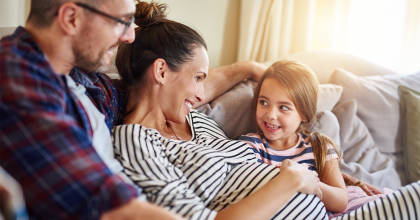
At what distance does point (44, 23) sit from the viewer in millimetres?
839

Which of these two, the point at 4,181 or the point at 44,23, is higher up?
the point at 44,23

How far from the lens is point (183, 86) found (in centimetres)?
121

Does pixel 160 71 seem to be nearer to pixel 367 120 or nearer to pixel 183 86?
pixel 183 86

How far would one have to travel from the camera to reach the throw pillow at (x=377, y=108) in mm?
1744

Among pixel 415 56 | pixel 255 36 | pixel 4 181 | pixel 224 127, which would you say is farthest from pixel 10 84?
pixel 415 56

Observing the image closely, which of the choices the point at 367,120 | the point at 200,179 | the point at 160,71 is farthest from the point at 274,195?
the point at 367,120

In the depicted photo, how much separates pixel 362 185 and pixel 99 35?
1.24 m

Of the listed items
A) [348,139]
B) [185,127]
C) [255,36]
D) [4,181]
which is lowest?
[348,139]

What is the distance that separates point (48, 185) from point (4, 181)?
11 centimetres

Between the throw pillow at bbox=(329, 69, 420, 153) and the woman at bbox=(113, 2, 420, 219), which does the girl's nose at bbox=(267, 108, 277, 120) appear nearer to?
the woman at bbox=(113, 2, 420, 219)

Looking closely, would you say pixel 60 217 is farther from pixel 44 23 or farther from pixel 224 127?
pixel 224 127

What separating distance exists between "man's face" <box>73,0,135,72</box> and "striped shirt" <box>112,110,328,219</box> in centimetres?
25

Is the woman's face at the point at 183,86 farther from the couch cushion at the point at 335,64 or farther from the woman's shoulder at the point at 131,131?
the couch cushion at the point at 335,64

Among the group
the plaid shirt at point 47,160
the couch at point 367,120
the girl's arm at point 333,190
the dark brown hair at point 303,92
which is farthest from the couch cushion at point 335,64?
the plaid shirt at point 47,160
